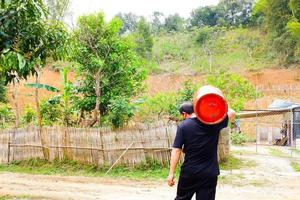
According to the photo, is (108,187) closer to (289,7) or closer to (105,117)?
(105,117)

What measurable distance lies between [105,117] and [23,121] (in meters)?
5.14

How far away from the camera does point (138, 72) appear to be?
524 inches

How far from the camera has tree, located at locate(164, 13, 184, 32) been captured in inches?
2076

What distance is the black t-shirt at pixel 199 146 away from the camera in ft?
11.4

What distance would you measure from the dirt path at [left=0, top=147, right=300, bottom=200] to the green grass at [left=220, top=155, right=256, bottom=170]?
0.37 metres

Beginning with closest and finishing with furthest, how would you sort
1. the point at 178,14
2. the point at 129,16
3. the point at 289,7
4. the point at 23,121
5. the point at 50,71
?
1. the point at 23,121
2. the point at 289,7
3. the point at 50,71
4. the point at 178,14
5. the point at 129,16

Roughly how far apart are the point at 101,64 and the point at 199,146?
8929 mm

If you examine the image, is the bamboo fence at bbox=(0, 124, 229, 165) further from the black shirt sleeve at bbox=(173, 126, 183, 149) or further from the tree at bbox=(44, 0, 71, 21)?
the black shirt sleeve at bbox=(173, 126, 183, 149)

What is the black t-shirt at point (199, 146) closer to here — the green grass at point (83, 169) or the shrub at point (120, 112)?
the green grass at point (83, 169)

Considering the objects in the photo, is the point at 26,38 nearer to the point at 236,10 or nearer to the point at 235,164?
the point at 235,164

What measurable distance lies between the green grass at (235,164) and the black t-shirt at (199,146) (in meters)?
8.45

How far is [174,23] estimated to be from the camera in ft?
175

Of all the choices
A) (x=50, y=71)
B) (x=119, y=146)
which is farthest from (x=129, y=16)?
(x=119, y=146)

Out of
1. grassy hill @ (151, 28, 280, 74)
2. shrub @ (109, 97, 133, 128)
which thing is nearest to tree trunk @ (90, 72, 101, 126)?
shrub @ (109, 97, 133, 128)
